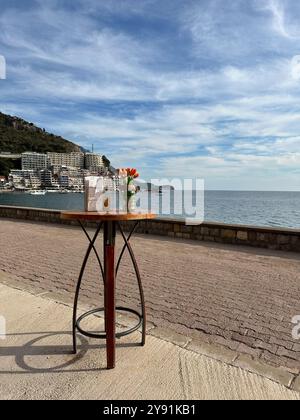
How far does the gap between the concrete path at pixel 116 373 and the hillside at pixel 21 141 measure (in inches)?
3417

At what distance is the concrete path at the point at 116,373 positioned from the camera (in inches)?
92.7

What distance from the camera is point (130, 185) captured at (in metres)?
3.01

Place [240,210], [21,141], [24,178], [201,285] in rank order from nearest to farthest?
[201,285] → [240,210] → [21,141] → [24,178]

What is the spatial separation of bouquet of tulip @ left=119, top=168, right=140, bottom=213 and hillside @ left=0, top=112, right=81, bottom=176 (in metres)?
86.8

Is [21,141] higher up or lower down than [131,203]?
higher up

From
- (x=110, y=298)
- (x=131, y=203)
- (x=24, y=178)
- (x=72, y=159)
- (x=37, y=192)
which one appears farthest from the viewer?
(x=24, y=178)

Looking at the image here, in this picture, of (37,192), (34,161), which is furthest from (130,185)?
(37,192)

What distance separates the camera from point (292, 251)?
7.85 metres

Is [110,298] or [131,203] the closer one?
[110,298]

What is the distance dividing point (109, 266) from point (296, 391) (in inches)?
64.4

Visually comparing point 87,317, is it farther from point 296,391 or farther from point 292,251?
point 292,251

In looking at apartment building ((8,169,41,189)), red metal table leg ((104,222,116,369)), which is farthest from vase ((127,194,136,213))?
apartment building ((8,169,41,189))

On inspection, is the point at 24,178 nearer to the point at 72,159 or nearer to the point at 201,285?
the point at 72,159

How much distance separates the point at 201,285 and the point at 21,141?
328 ft
